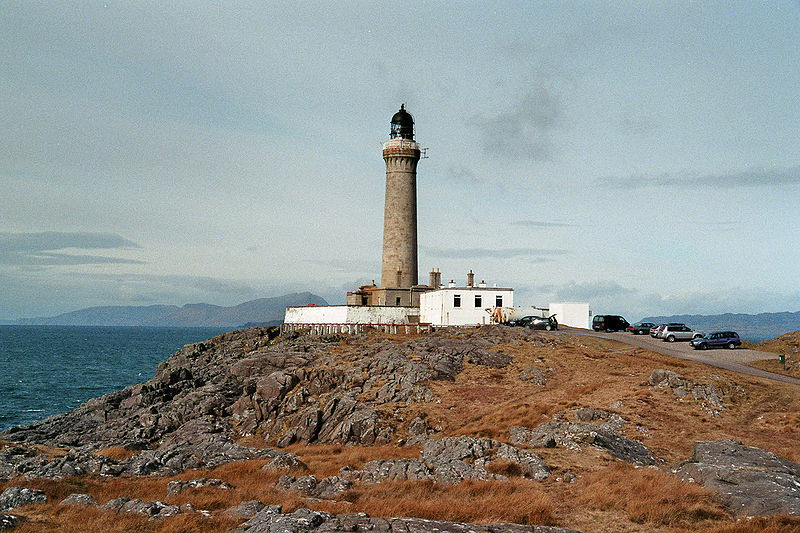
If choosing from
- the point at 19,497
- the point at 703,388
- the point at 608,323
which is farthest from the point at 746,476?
the point at 608,323

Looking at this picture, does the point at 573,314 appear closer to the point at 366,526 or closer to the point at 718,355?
the point at 718,355

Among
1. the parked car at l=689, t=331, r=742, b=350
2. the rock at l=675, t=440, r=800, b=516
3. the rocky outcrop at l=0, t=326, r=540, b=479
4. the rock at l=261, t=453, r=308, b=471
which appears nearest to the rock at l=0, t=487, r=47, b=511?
the rocky outcrop at l=0, t=326, r=540, b=479

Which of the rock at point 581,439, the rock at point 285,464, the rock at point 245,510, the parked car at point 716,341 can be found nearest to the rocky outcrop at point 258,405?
the rock at point 285,464

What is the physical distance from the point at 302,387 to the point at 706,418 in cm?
2561

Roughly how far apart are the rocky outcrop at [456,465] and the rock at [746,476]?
5.02m

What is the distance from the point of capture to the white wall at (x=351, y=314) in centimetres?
6456

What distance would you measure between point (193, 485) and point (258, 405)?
20.7 metres

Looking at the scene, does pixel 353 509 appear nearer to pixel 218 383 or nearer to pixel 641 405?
pixel 641 405

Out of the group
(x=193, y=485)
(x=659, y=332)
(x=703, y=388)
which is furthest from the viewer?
(x=659, y=332)

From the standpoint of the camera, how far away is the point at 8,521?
16094 mm

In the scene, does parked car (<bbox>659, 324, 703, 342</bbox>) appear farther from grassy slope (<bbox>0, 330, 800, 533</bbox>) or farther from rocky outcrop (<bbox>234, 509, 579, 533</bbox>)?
rocky outcrop (<bbox>234, 509, 579, 533</bbox>)

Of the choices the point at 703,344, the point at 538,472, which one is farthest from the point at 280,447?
the point at 703,344

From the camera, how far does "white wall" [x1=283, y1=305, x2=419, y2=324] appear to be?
64562 millimetres

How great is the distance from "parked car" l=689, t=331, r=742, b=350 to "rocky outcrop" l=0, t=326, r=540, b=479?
539 inches
